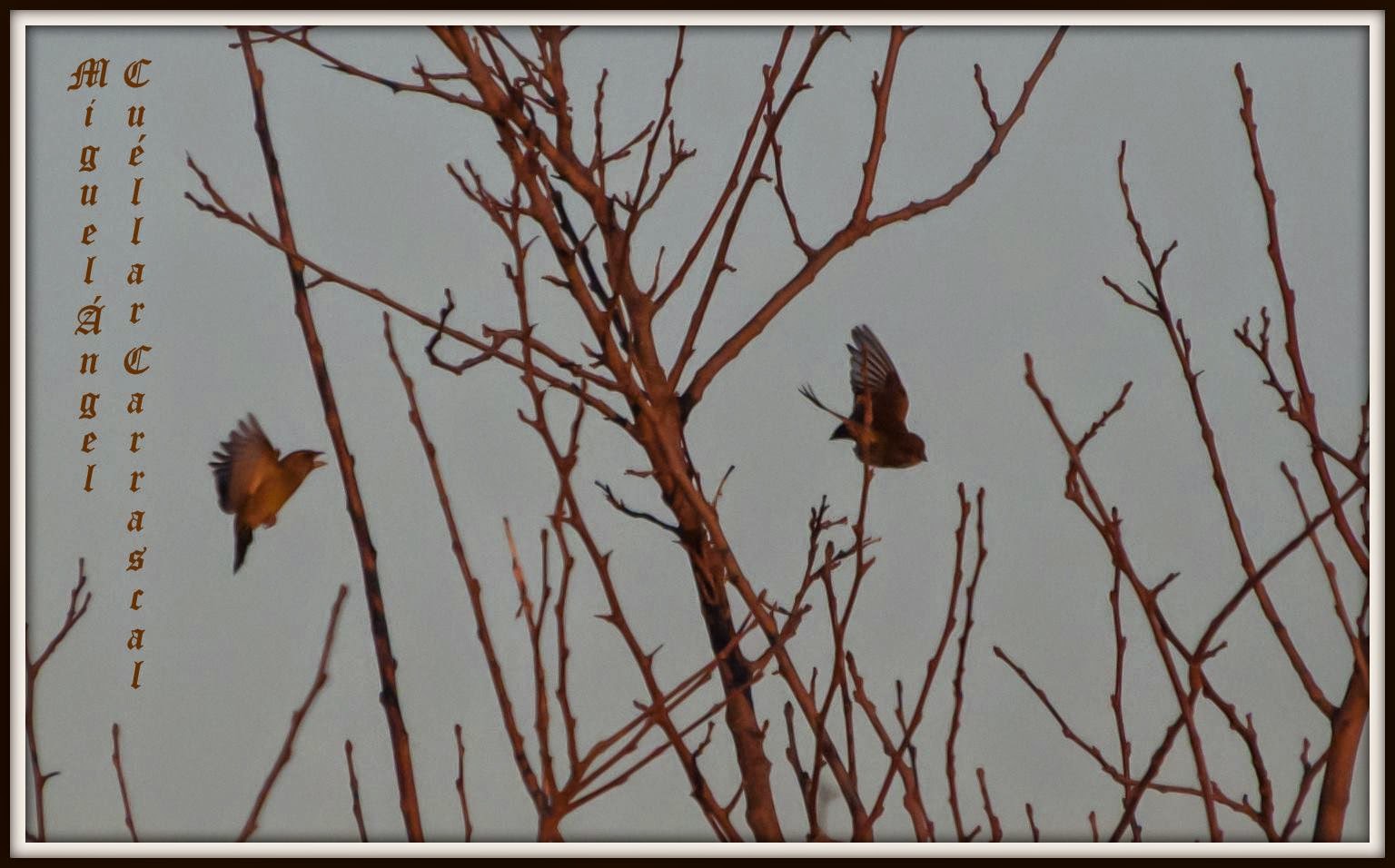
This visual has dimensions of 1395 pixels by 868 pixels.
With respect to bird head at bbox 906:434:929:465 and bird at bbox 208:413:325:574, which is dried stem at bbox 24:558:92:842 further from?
bird head at bbox 906:434:929:465

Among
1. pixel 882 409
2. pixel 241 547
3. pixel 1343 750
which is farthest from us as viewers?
pixel 882 409

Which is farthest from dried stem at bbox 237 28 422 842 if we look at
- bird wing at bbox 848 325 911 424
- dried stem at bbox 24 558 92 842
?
bird wing at bbox 848 325 911 424

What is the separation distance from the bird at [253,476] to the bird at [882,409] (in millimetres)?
744

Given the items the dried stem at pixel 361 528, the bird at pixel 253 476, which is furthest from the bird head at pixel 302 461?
the dried stem at pixel 361 528

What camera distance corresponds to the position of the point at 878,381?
1.97 meters

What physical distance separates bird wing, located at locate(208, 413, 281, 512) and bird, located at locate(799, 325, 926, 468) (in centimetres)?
80

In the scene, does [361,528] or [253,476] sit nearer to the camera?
[361,528]

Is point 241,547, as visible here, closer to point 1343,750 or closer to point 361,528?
point 361,528

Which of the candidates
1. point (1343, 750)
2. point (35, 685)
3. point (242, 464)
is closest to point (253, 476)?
point (242, 464)

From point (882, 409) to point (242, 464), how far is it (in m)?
0.93

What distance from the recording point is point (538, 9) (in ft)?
4.02

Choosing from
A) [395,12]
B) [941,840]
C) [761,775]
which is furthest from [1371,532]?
[395,12]

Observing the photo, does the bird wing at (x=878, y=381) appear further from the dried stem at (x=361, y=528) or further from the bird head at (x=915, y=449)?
the dried stem at (x=361, y=528)

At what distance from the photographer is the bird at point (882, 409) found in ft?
5.79
